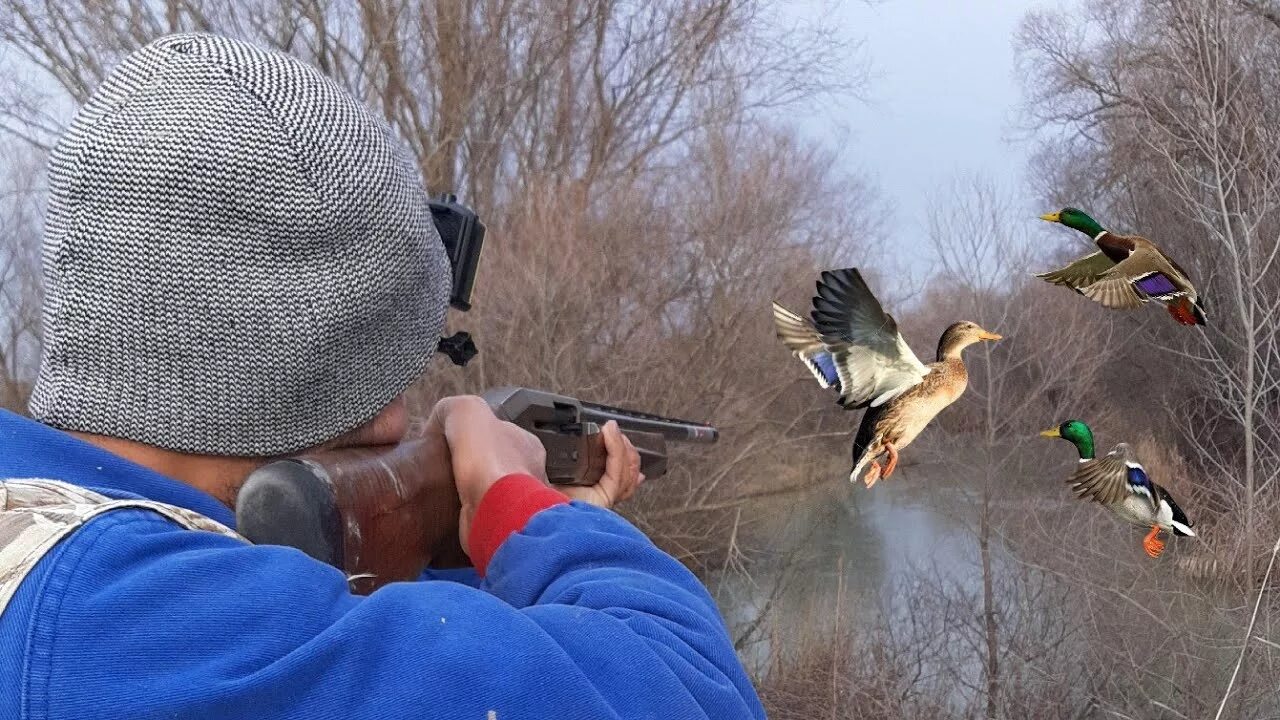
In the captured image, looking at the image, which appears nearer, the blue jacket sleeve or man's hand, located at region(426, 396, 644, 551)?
the blue jacket sleeve

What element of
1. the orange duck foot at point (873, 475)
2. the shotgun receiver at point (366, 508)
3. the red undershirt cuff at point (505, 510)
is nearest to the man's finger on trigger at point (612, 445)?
the shotgun receiver at point (366, 508)

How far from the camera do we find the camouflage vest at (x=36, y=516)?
67cm

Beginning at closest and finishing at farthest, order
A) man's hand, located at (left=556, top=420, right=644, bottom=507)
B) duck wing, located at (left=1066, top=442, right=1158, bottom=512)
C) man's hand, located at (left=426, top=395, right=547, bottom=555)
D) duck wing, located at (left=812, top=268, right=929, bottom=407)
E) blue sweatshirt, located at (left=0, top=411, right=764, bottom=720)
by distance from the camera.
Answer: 1. blue sweatshirt, located at (left=0, top=411, right=764, bottom=720)
2. man's hand, located at (left=426, top=395, right=547, bottom=555)
3. duck wing, located at (left=812, top=268, right=929, bottom=407)
4. duck wing, located at (left=1066, top=442, right=1158, bottom=512)
5. man's hand, located at (left=556, top=420, right=644, bottom=507)

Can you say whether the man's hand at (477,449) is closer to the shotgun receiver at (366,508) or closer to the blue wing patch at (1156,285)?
the shotgun receiver at (366,508)

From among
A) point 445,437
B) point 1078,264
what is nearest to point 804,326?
point 1078,264

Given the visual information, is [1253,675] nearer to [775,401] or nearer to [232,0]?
[775,401]

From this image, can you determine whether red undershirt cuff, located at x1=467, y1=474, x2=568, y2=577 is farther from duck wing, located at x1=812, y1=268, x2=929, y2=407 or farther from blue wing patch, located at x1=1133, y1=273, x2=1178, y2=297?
blue wing patch, located at x1=1133, y1=273, x2=1178, y2=297

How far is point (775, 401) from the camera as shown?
7.38 m

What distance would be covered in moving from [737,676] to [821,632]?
6.52 metres

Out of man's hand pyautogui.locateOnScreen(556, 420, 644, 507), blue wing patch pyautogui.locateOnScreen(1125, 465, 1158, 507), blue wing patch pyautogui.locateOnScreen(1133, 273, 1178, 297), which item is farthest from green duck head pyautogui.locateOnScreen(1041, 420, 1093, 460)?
man's hand pyautogui.locateOnScreen(556, 420, 644, 507)

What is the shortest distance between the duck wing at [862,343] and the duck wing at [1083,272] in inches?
8.8

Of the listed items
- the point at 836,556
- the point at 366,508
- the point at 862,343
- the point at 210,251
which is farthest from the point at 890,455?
the point at 836,556

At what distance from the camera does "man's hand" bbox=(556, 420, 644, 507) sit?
188 centimetres

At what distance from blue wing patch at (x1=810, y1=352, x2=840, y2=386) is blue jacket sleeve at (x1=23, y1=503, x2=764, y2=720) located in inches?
26.8
